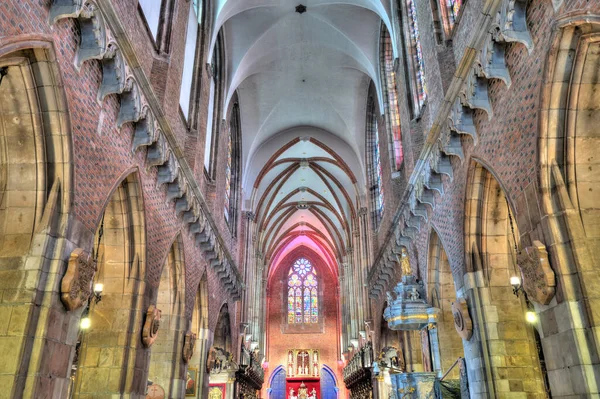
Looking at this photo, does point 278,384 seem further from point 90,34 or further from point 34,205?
point 90,34

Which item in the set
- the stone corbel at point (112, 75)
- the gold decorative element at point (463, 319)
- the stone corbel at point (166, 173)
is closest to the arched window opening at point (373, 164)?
the gold decorative element at point (463, 319)

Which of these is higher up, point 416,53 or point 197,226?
point 416,53

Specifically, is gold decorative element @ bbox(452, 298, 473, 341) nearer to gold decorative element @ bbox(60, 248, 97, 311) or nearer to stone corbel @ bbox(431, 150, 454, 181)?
stone corbel @ bbox(431, 150, 454, 181)

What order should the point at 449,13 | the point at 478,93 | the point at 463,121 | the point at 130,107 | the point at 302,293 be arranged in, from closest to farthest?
the point at 478,93 → the point at 130,107 → the point at 463,121 → the point at 449,13 → the point at 302,293

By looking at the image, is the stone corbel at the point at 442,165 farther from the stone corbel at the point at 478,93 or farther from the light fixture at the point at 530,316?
the light fixture at the point at 530,316

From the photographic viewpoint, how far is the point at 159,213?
33.6 feet

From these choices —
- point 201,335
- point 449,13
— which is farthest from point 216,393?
point 449,13

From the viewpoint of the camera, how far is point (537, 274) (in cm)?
590

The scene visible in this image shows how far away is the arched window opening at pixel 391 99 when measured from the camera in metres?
16.6

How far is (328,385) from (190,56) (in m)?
31.9

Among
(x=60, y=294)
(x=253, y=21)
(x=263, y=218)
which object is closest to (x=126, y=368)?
(x=60, y=294)

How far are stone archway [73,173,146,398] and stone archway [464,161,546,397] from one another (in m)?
6.15

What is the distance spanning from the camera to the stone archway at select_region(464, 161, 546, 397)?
803 cm

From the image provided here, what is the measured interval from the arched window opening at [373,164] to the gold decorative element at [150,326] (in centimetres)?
1392
